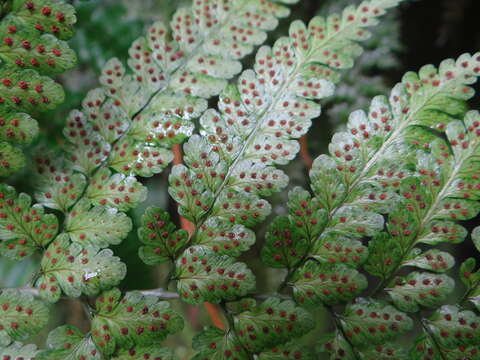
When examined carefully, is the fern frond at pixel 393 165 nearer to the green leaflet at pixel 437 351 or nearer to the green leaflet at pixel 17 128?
the green leaflet at pixel 437 351

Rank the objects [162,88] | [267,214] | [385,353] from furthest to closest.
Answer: [162,88] → [267,214] → [385,353]

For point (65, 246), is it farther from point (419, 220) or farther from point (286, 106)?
point (419, 220)

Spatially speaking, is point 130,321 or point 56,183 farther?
point 56,183

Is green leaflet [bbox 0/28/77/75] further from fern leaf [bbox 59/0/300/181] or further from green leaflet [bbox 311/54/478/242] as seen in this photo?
green leaflet [bbox 311/54/478/242]

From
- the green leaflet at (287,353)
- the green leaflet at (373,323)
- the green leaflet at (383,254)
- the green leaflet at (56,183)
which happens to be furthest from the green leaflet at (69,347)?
the green leaflet at (383,254)

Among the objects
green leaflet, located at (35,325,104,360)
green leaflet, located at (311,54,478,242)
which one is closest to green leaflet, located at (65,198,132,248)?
green leaflet, located at (35,325,104,360)

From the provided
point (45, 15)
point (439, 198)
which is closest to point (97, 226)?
point (45, 15)

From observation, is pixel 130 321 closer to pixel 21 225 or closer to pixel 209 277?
pixel 209 277
